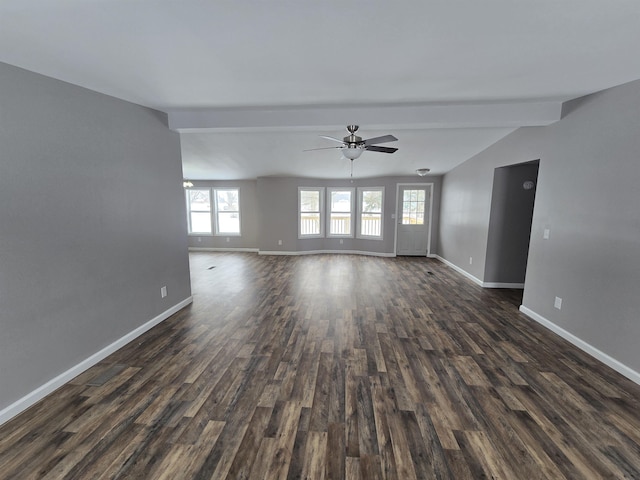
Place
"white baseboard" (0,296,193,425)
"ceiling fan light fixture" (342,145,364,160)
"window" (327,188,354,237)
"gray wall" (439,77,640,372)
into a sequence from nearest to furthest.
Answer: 1. "white baseboard" (0,296,193,425)
2. "gray wall" (439,77,640,372)
3. "ceiling fan light fixture" (342,145,364,160)
4. "window" (327,188,354,237)

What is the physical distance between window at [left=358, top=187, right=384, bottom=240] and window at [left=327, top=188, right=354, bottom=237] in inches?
11.4

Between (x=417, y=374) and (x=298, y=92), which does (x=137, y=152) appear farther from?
(x=417, y=374)

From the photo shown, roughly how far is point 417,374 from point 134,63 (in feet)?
11.0

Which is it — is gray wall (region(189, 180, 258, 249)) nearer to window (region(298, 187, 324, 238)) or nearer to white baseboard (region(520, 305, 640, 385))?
window (region(298, 187, 324, 238))

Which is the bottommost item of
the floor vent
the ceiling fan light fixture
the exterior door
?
the floor vent

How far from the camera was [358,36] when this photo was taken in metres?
1.69

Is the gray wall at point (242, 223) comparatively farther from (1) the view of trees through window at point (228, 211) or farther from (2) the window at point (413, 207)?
(2) the window at point (413, 207)

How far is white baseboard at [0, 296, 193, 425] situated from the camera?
6.12 feet

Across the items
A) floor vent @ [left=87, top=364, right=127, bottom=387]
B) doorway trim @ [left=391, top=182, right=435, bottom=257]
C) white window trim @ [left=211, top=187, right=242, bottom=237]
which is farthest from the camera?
white window trim @ [left=211, top=187, right=242, bottom=237]

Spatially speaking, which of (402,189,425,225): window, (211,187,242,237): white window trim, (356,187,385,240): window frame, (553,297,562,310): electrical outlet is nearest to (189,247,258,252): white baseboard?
(211,187,242,237): white window trim

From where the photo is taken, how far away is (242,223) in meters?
8.16

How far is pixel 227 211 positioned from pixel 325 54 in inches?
273

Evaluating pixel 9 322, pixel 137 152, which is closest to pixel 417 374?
pixel 9 322

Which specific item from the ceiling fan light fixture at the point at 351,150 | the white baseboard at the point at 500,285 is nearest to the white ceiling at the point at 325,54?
the ceiling fan light fixture at the point at 351,150
